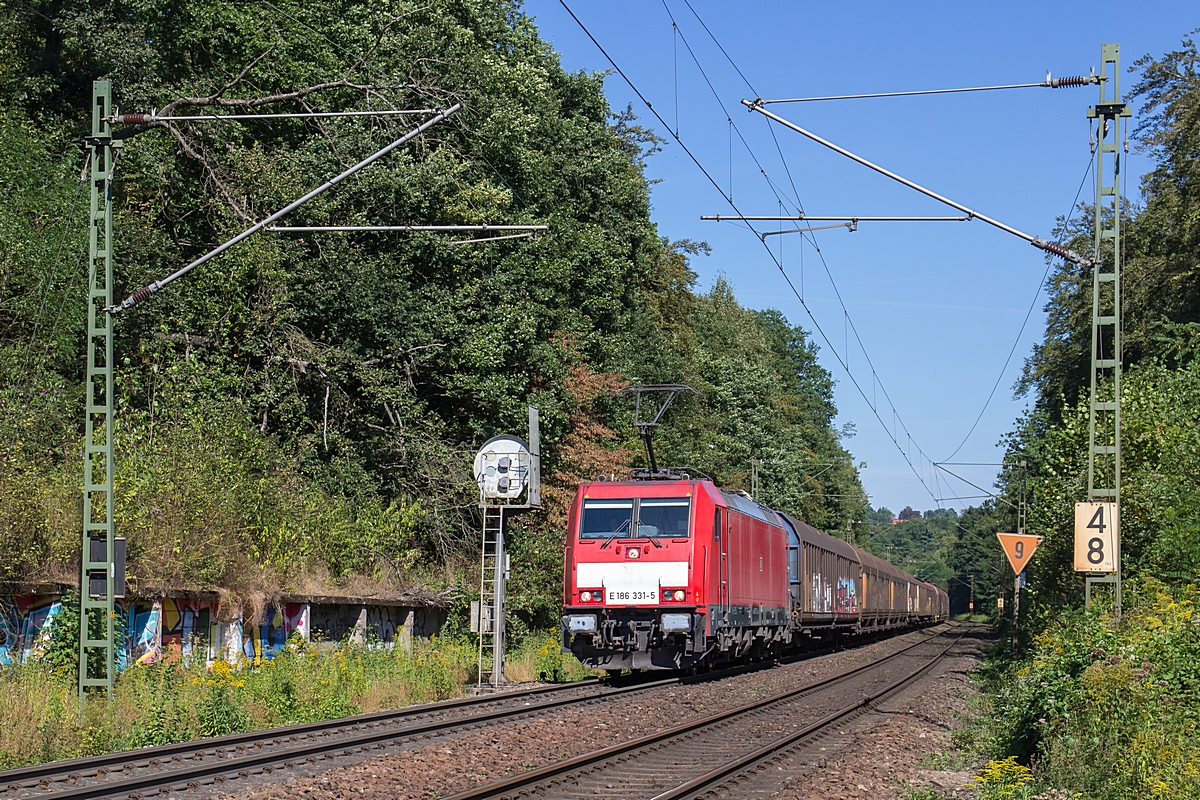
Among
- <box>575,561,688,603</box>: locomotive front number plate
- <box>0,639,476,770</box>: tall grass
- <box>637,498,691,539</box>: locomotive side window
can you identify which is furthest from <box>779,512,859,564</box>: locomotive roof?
<box>0,639,476,770</box>: tall grass

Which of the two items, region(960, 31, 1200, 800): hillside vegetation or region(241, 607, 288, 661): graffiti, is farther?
region(241, 607, 288, 661): graffiti

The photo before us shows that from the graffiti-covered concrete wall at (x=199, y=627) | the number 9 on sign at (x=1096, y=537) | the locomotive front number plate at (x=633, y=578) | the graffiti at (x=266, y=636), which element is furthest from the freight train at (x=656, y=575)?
the number 9 on sign at (x=1096, y=537)

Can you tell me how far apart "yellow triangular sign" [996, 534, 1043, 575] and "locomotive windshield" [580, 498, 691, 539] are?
6588 millimetres

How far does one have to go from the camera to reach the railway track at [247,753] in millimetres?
10375

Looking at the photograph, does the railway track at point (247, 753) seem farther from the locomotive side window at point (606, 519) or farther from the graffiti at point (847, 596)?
the graffiti at point (847, 596)

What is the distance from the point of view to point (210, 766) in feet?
37.1

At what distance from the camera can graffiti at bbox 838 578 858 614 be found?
37250 mm

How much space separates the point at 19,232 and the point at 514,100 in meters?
15.6

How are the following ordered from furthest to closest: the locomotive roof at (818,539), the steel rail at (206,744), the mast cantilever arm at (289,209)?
the locomotive roof at (818,539)
the mast cantilever arm at (289,209)
the steel rail at (206,744)

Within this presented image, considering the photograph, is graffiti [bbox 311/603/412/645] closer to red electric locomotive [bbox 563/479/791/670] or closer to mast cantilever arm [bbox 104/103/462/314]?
red electric locomotive [bbox 563/479/791/670]

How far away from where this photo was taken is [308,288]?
94.4 ft

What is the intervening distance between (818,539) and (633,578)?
14714mm

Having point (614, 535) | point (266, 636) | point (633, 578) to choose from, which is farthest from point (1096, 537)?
point (266, 636)

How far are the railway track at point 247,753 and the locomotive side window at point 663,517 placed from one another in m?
3.63
